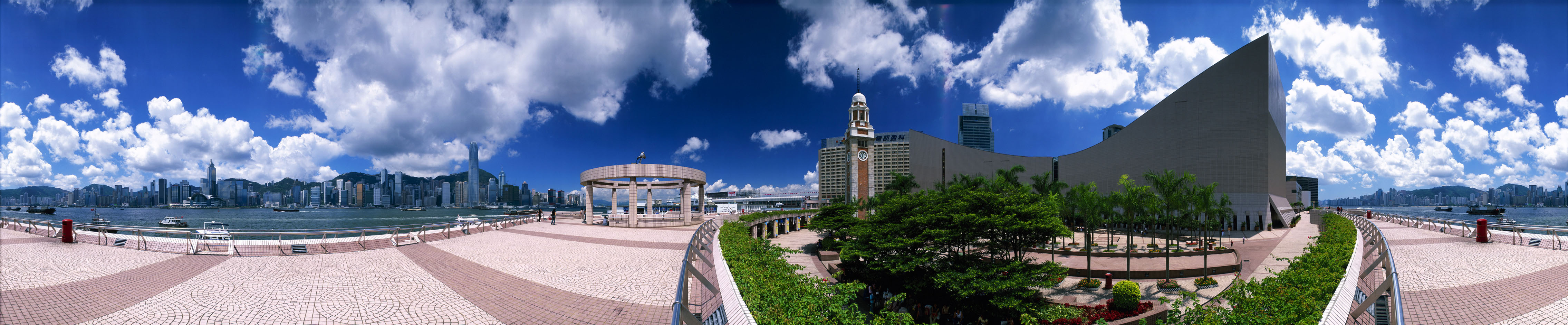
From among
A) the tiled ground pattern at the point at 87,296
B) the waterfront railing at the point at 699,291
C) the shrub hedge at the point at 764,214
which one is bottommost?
the shrub hedge at the point at 764,214

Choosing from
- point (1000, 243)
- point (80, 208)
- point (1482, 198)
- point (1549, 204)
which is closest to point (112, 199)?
point (80, 208)

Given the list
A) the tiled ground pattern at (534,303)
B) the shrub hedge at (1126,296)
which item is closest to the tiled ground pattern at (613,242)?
the tiled ground pattern at (534,303)

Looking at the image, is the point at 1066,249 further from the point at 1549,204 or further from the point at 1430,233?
the point at 1549,204

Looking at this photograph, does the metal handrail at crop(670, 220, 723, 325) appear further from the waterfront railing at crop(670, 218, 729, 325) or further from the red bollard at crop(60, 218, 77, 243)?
the red bollard at crop(60, 218, 77, 243)

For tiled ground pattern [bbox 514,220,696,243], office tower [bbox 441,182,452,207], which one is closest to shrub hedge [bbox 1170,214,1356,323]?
tiled ground pattern [bbox 514,220,696,243]

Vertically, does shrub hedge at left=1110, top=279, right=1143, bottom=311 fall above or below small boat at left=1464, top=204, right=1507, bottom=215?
above

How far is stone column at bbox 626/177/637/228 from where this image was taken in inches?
1101

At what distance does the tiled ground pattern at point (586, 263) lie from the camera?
341 inches

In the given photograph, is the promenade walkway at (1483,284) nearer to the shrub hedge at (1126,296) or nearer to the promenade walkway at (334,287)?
the shrub hedge at (1126,296)

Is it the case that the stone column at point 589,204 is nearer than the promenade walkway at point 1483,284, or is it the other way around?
the promenade walkway at point 1483,284

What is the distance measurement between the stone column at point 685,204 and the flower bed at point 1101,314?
21614 mm

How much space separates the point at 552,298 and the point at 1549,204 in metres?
A: 283

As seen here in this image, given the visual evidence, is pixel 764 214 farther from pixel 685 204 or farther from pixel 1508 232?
pixel 1508 232

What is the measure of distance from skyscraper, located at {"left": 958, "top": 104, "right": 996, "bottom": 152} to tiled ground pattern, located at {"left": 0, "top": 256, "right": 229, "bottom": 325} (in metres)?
157
